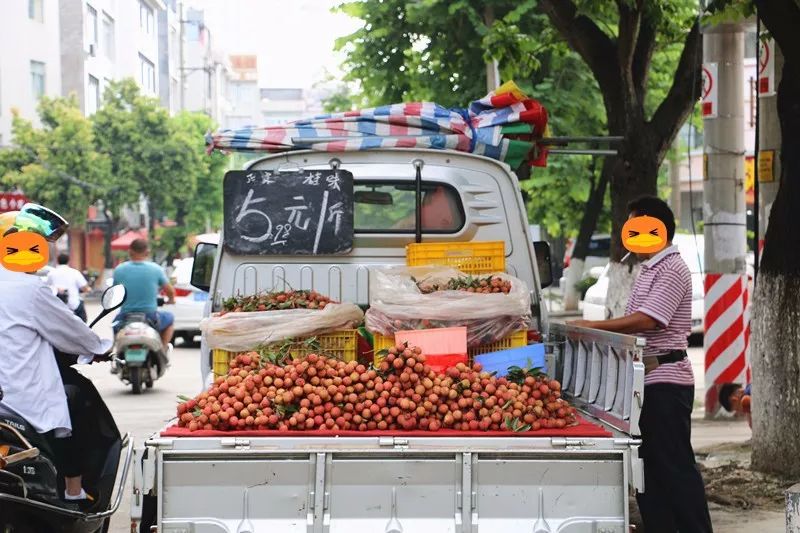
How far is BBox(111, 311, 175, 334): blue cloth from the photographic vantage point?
14.9 m

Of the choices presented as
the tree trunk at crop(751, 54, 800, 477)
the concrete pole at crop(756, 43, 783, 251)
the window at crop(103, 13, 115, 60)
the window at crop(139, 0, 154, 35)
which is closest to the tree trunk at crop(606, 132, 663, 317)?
the concrete pole at crop(756, 43, 783, 251)

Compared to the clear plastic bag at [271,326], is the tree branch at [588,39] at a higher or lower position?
higher

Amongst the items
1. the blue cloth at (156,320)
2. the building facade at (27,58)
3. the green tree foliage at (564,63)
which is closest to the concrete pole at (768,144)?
the green tree foliage at (564,63)

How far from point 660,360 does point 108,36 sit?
138 feet

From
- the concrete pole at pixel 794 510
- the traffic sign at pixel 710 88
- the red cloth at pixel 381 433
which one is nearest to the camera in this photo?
the concrete pole at pixel 794 510

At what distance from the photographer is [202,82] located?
96.6 meters

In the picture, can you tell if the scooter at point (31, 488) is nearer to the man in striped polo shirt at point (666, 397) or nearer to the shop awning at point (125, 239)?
the man in striped polo shirt at point (666, 397)

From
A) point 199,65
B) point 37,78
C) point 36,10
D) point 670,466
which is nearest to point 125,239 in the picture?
point 37,78

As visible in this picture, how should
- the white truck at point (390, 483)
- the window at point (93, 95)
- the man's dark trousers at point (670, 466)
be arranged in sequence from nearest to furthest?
the white truck at point (390, 483) < the man's dark trousers at point (670, 466) < the window at point (93, 95)

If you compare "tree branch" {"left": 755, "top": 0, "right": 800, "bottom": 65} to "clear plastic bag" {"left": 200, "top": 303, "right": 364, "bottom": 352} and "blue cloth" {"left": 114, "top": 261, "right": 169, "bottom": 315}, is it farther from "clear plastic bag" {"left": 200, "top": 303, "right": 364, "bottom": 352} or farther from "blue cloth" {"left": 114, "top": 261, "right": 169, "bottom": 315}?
"blue cloth" {"left": 114, "top": 261, "right": 169, "bottom": 315}

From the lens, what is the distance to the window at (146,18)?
45.4m

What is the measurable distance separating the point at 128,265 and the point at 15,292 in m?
9.65

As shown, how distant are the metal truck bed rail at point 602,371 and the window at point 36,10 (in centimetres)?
3854

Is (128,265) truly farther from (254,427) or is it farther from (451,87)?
(254,427)
